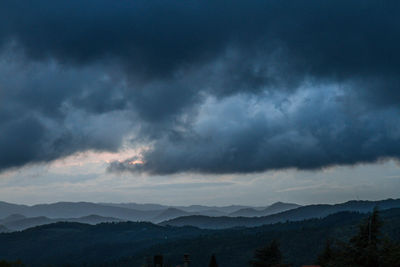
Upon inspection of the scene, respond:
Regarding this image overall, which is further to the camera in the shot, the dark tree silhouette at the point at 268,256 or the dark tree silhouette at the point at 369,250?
the dark tree silhouette at the point at 268,256

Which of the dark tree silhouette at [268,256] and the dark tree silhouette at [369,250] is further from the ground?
the dark tree silhouette at [369,250]

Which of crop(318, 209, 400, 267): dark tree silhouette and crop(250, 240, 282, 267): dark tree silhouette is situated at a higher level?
crop(318, 209, 400, 267): dark tree silhouette

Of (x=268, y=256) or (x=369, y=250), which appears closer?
(x=369, y=250)

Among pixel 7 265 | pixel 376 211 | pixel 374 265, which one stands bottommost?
pixel 7 265

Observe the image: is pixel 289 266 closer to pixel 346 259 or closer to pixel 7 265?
pixel 346 259

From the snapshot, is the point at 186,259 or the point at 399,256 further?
the point at 399,256

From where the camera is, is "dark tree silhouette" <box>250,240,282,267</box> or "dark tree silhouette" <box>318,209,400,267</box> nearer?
"dark tree silhouette" <box>318,209,400,267</box>

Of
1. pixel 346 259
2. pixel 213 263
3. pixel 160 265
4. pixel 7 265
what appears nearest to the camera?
pixel 160 265

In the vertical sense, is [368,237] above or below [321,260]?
above

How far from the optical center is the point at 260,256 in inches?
2940

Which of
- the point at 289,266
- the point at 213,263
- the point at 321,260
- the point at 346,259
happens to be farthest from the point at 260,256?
the point at 213,263

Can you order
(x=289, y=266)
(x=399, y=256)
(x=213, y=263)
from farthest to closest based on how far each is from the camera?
(x=289, y=266) → (x=399, y=256) → (x=213, y=263)

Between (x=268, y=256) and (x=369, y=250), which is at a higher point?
(x=369, y=250)

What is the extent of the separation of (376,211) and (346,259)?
481 cm
